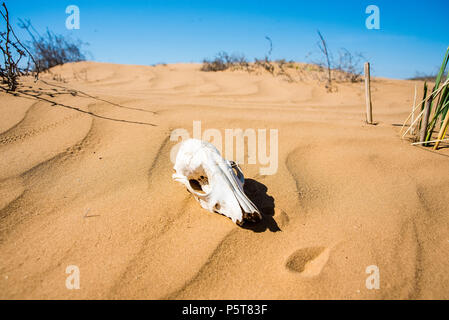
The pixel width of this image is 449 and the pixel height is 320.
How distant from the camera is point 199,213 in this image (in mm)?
1362

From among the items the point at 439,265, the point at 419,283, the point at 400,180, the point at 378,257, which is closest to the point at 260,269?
the point at 378,257

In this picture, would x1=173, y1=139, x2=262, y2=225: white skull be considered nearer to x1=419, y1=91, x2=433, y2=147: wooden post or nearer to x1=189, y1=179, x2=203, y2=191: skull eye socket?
x1=189, y1=179, x2=203, y2=191: skull eye socket

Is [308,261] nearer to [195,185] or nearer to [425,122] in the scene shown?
[195,185]

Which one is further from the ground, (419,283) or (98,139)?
(98,139)

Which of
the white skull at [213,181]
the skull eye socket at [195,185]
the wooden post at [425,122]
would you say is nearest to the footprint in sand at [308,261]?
the white skull at [213,181]

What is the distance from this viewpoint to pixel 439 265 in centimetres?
111

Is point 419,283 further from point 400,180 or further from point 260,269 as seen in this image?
point 400,180

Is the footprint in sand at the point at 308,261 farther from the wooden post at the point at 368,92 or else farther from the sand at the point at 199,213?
the wooden post at the point at 368,92

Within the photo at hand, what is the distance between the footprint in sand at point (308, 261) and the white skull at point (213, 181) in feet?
0.78

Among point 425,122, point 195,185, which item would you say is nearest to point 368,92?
point 425,122

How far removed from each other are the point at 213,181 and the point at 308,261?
0.58 meters

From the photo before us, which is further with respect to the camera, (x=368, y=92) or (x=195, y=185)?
(x=368, y=92)

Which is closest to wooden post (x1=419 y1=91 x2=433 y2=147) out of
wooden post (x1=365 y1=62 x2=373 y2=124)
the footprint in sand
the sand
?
the sand
